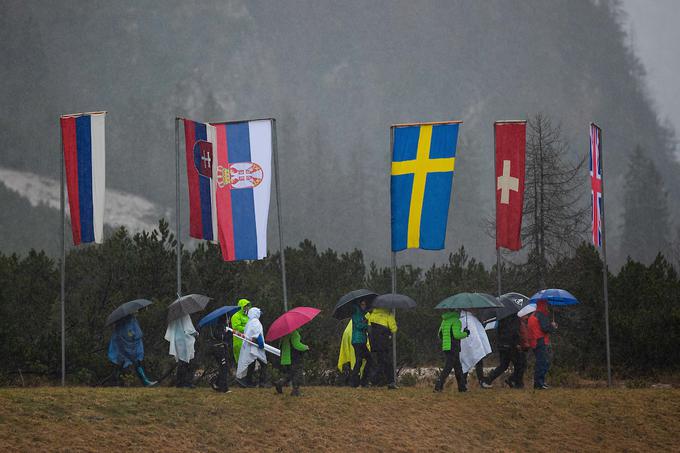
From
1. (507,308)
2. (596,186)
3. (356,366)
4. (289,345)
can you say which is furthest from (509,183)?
(289,345)

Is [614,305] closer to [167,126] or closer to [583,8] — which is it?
[167,126]

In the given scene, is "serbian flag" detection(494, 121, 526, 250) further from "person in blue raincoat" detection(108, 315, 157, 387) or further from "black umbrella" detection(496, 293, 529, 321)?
"person in blue raincoat" detection(108, 315, 157, 387)

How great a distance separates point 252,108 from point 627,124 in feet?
189

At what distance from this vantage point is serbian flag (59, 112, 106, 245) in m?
19.9

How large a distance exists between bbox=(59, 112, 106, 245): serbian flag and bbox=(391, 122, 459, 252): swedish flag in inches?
254

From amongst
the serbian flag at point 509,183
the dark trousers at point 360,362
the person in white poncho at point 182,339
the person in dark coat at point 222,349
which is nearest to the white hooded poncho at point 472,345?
the dark trousers at point 360,362

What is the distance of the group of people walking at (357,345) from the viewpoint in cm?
1711

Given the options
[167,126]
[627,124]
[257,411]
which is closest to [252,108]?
[167,126]

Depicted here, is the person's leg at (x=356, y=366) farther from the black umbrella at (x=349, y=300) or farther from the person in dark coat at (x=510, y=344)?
the person in dark coat at (x=510, y=344)

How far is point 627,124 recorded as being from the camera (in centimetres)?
13950

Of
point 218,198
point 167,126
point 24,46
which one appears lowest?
point 218,198

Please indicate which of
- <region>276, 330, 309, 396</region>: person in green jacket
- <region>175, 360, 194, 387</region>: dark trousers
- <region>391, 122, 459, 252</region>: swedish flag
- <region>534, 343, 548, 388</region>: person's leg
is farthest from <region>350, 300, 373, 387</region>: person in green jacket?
<region>534, 343, 548, 388</region>: person's leg

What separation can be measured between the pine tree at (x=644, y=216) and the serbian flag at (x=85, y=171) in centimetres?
9069

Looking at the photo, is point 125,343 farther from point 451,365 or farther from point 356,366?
point 451,365
